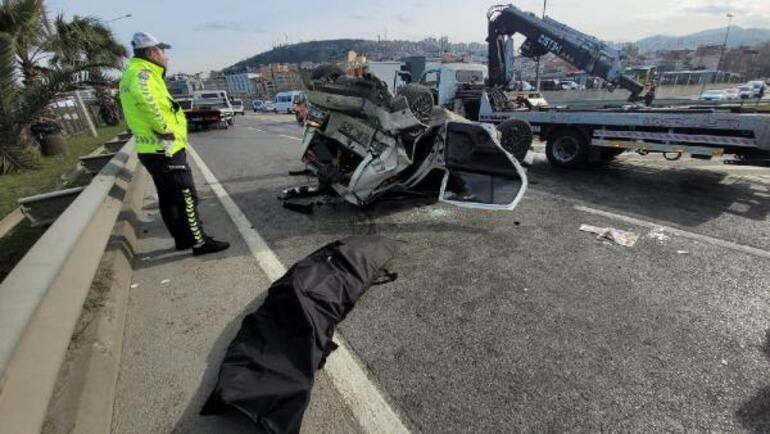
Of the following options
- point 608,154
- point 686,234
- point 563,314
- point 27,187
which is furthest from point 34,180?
point 608,154

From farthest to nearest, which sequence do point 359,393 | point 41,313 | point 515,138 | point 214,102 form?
point 214,102, point 515,138, point 359,393, point 41,313

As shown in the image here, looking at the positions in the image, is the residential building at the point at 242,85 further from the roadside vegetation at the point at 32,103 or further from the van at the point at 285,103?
the roadside vegetation at the point at 32,103

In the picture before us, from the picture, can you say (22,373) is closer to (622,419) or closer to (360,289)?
(360,289)

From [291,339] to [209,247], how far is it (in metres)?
2.32

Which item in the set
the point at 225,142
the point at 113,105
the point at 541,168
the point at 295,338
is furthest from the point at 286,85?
the point at 295,338

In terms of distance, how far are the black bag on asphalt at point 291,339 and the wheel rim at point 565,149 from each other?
241 inches

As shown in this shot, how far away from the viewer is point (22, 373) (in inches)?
62.3

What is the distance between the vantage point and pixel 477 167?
517cm

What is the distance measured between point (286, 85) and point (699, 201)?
274ft

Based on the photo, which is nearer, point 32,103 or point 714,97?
point 32,103

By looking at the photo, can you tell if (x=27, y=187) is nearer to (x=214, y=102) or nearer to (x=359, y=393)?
(x=359, y=393)

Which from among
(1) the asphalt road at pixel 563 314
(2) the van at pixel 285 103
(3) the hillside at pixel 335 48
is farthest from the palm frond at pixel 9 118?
(3) the hillside at pixel 335 48

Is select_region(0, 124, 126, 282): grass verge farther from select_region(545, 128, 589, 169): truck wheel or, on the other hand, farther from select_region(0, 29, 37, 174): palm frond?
select_region(545, 128, 589, 169): truck wheel

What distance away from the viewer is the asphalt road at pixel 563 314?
7.50 feet
